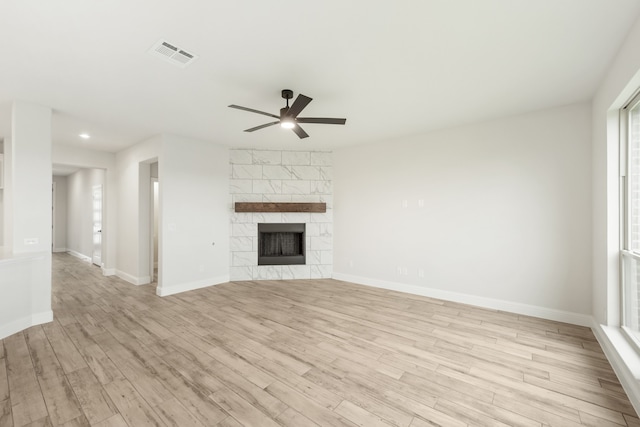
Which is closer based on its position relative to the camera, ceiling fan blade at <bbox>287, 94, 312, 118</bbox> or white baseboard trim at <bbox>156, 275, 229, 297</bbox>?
ceiling fan blade at <bbox>287, 94, 312, 118</bbox>

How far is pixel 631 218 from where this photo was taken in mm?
2566

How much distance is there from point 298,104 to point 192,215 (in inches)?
130

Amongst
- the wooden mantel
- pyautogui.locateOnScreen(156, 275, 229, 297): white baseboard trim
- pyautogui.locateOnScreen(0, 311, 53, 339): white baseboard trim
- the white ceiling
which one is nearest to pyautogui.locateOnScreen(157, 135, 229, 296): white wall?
pyautogui.locateOnScreen(156, 275, 229, 297): white baseboard trim

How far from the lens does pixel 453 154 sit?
4273 millimetres

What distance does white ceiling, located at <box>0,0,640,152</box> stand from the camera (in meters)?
1.83

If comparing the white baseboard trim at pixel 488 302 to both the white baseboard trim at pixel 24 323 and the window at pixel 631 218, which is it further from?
the white baseboard trim at pixel 24 323

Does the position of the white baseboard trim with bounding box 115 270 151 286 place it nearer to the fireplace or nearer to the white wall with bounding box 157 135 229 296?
the white wall with bounding box 157 135 229 296

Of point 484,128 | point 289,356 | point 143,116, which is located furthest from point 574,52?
point 143,116

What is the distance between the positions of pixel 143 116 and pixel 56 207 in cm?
818

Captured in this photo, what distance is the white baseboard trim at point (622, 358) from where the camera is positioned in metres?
1.95

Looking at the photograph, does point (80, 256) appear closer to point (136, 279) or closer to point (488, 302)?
point (136, 279)

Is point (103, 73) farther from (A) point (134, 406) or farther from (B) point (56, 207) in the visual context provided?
(B) point (56, 207)

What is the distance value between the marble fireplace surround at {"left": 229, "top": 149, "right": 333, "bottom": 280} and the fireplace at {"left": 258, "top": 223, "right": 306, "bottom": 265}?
0.34 feet

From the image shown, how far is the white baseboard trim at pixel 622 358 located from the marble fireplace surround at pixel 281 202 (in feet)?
13.2
